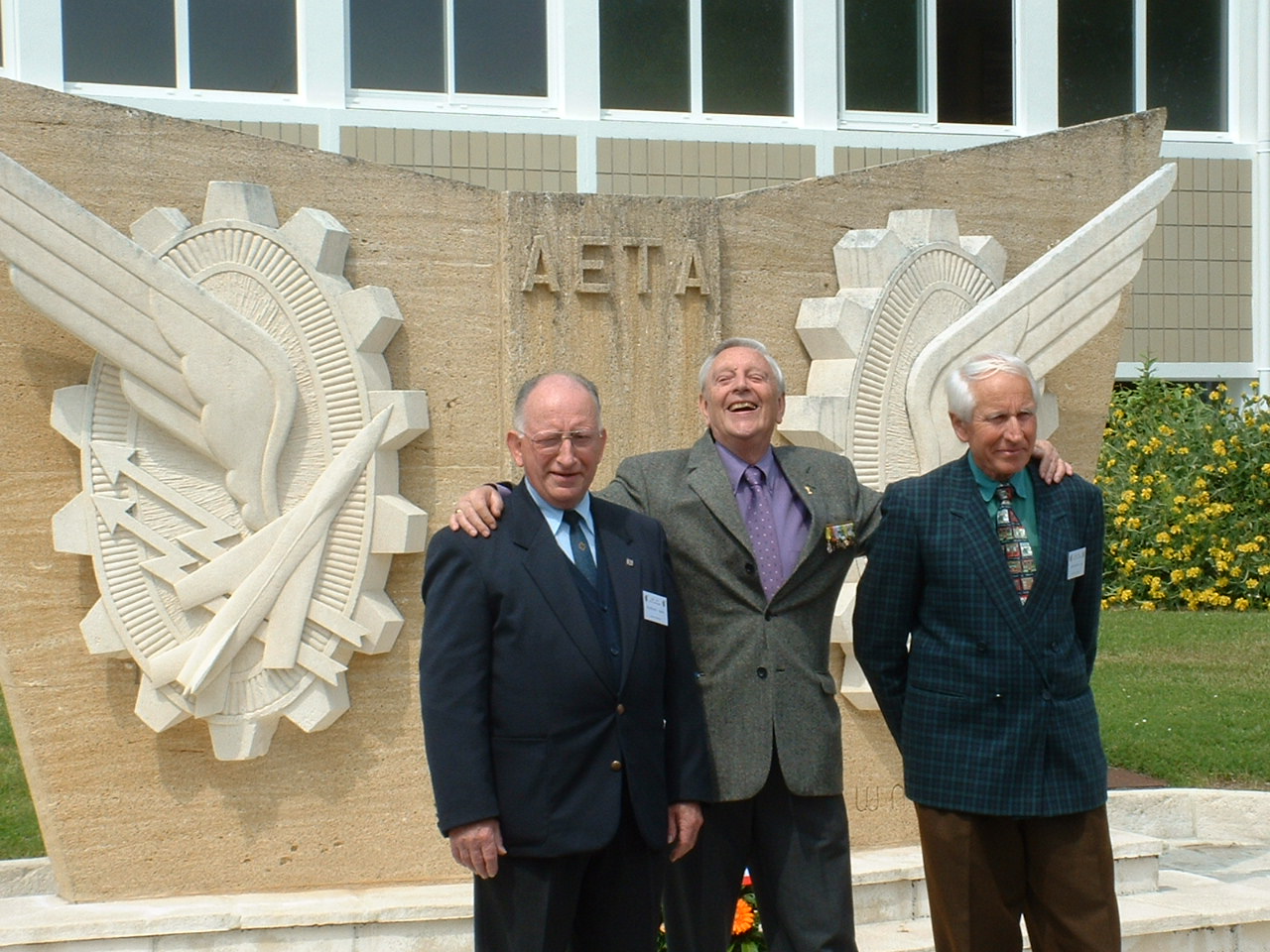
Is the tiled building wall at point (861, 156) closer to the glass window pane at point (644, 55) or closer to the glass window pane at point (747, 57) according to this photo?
the glass window pane at point (747, 57)

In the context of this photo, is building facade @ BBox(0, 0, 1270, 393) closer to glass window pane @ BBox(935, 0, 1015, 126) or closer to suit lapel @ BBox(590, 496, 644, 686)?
glass window pane @ BBox(935, 0, 1015, 126)

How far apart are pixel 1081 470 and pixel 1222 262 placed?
29.9ft

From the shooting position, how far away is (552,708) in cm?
322

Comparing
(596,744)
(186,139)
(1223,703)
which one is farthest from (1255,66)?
(596,744)

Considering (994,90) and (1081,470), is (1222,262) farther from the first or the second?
(1081,470)

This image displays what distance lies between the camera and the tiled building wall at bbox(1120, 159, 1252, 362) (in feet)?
45.6

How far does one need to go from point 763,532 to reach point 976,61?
1054 cm

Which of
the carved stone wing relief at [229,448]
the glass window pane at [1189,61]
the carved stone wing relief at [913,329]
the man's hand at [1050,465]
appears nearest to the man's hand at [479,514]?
the man's hand at [1050,465]

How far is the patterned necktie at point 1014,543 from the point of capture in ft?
11.8

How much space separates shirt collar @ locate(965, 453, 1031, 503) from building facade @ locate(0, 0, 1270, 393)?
7.75 meters

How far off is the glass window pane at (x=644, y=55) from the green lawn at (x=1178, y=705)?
17.2ft

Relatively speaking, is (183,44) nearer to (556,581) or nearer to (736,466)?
(736,466)

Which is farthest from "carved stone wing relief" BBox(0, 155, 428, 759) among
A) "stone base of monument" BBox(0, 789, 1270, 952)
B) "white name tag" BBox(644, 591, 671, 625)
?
"white name tag" BBox(644, 591, 671, 625)

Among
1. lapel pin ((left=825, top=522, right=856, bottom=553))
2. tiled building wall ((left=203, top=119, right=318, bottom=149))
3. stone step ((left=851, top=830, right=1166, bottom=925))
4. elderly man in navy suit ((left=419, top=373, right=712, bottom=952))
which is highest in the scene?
tiled building wall ((left=203, top=119, right=318, bottom=149))
